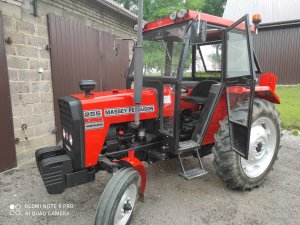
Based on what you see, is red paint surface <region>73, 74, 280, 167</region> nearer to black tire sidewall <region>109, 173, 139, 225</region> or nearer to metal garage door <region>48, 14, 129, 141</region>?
black tire sidewall <region>109, 173, 139, 225</region>

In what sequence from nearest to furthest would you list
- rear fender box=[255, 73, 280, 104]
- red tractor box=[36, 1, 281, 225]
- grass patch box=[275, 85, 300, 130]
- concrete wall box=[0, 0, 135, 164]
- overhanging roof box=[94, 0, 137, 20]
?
red tractor box=[36, 1, 281, 225], rear fender box=[255, 73, 280, 104], concrete wall box=[0, 0, 135, 164], overhanging roof box=[94, 0, 137, 20], grass patch box=[275, 85, 300, 130]

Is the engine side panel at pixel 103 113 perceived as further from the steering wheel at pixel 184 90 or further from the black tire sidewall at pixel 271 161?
the black tire sidewall at pixel 271 161

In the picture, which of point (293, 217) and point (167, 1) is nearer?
point (293, 217)

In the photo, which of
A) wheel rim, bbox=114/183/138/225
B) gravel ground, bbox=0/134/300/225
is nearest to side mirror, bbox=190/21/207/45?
wheel rim, bbox=114/183/138/225

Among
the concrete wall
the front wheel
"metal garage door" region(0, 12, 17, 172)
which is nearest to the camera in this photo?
the front wheel

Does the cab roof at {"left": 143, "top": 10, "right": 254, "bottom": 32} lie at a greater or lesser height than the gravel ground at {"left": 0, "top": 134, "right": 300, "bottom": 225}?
greater

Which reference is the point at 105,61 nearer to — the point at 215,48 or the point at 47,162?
the point at 215,48

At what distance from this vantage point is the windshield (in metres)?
3.04

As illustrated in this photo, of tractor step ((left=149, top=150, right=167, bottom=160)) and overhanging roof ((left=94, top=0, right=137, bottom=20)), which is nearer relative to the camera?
tractor step ((left=149, top=150, right=167, bottom=160))

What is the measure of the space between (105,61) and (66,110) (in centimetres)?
373

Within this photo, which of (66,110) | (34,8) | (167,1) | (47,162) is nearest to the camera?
(47,162)

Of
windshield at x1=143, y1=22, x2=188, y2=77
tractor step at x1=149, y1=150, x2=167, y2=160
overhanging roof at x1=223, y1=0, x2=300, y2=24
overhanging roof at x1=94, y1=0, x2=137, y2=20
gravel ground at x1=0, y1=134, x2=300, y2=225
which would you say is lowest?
gravel ground at x1=0, y1=134, x2=300, y2=225

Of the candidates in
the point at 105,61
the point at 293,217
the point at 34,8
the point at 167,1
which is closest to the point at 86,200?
the point at 293,217

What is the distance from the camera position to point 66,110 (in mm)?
2707
